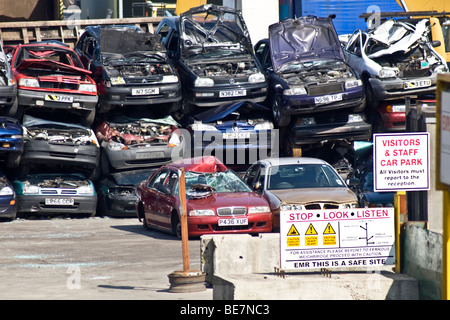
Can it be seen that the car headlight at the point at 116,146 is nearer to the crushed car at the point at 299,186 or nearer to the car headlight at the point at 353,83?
the crushed car at the point at 299,186

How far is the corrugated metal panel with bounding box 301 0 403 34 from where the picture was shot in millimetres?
29672

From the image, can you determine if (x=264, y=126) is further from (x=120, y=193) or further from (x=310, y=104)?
(x=120, y=193)

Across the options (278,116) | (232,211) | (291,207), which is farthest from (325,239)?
(278,116)

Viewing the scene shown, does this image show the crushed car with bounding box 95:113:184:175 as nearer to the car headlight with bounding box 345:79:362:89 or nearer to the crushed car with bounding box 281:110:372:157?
the crushed car with bounding box 281:110:372:157

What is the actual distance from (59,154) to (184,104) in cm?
342

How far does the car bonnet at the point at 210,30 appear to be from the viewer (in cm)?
2160

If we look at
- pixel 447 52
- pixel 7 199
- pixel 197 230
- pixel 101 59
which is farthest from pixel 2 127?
pixel 447 52

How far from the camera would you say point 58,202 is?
1895 cm

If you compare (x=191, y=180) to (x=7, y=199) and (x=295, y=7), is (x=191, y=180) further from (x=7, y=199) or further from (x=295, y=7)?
(x=295, y=7)

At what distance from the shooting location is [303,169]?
17172mm

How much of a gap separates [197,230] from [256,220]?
107 cm

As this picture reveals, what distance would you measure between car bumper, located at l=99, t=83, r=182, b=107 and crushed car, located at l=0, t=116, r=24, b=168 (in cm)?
217

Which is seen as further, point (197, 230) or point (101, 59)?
point (101, 59)

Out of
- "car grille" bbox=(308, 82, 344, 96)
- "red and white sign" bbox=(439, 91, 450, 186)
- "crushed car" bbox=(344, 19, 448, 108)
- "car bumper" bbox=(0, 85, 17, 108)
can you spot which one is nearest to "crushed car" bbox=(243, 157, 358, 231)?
"car grille" bbox=(308, 82, 344, 96)
